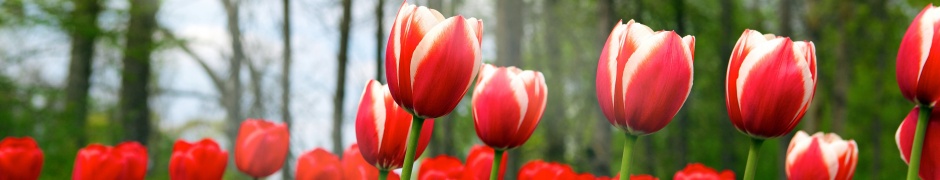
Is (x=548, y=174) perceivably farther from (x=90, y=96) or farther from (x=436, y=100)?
(x=90, y=96)

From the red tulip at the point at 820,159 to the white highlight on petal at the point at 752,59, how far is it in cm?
34

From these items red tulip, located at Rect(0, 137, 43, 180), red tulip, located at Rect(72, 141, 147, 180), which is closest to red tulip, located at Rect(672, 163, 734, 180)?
red tulip, located at Rect(72, 141, 147, 180)

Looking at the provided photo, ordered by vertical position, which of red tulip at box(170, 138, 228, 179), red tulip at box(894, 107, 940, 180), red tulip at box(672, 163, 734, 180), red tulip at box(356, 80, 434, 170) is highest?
red tulip at box(894, 107, 940, 180)

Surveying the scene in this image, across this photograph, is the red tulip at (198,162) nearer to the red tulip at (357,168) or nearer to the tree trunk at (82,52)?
the red tulip at (357,168)

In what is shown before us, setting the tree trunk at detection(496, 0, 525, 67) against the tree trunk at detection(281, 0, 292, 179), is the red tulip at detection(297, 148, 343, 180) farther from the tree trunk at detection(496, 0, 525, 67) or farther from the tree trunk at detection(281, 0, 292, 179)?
the tree trunk at detection(281, 0, 292, 179)

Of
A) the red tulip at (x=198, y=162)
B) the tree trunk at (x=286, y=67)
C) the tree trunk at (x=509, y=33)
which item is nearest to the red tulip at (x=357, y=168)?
the red tulip at (x=198, y=162)

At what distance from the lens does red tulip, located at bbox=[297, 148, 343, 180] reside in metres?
1.35

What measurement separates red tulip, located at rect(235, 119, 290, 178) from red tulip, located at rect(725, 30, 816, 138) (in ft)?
2.56

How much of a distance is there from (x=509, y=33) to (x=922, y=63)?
7.27 meters

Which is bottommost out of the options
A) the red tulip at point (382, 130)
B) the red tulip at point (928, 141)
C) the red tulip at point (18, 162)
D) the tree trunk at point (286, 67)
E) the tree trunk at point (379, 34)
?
the tree trunk at point (286, 67)

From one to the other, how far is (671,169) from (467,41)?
20.3m

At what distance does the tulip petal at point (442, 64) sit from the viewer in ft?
3.09

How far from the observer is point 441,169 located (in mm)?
1406

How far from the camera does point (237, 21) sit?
32.8 ft
